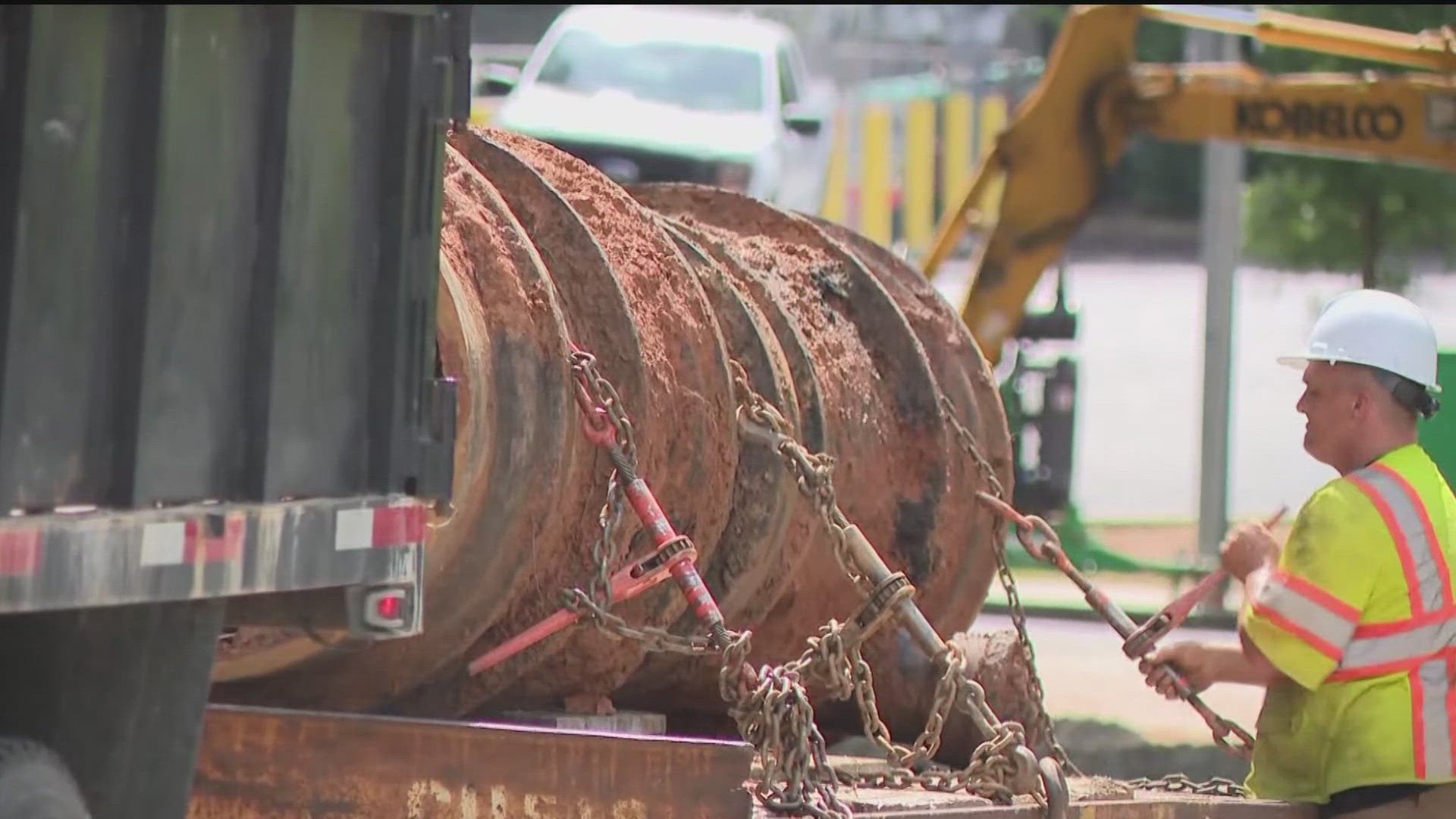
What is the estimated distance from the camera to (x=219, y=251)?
394cm

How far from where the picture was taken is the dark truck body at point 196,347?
3.73 meters

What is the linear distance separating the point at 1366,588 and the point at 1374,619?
10 centimetres

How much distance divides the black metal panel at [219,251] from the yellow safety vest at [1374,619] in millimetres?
1925

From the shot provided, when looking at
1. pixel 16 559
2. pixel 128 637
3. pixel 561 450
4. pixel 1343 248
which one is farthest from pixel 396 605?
pixel 1343 248

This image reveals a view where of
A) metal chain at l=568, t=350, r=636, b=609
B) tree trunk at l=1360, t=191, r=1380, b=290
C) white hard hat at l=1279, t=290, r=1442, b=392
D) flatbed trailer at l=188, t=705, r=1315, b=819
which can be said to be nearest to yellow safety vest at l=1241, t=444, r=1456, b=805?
white hard hat at l=1279, t=290, r=1442, b=392

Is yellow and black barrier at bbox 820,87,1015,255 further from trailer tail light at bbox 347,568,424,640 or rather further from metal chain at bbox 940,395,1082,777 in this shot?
trailer tail light at bbox 347,568,424,640

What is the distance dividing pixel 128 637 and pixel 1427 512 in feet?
8.74

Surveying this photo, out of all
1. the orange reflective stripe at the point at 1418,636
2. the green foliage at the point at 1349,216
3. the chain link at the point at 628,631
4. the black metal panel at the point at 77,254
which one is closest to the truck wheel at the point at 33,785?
the black metal panel at the point at 77,254

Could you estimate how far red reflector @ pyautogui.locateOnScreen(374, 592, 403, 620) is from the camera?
4250 millimetres

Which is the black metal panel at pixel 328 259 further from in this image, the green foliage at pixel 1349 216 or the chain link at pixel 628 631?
the green foliage at pixel 1349 216

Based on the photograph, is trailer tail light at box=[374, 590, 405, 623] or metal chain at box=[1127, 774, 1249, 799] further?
metal chain at box=[1127, 774, 1249, 799]

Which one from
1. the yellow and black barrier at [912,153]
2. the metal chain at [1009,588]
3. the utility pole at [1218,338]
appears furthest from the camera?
the yellow and black barrier at [912,153]

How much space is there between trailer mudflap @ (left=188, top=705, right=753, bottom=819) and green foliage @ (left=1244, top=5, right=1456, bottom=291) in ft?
38.8

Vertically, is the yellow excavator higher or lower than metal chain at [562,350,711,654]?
higher
